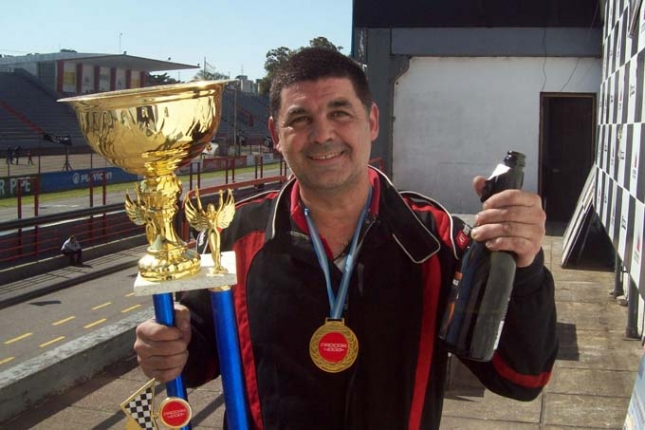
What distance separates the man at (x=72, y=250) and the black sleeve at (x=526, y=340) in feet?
41.2

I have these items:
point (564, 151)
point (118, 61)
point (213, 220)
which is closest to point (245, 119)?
point (118, 61)

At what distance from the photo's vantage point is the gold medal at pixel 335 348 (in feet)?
6.63

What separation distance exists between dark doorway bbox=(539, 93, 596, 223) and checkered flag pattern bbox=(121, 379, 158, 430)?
10.9 metres

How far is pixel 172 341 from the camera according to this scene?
195cm

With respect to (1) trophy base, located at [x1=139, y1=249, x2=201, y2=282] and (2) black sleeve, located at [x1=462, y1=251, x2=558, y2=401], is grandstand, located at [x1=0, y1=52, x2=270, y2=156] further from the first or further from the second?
(2) black sleeve, located at [x1=462, y1=251, x2=558, y2=401]

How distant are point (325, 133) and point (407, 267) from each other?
49cm

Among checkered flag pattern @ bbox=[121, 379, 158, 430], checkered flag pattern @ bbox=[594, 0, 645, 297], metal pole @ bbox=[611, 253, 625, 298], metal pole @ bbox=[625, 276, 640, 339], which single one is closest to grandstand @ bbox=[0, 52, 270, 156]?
checkered flag pattern @ bbox=[594, 0, 645, 297]

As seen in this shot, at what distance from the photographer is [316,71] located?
2.21 metres

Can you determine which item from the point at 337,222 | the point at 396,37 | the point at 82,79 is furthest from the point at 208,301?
the point at 82,79

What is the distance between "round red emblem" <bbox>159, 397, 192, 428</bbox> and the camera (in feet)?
6.44

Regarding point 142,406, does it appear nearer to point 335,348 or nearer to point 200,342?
point 200,342

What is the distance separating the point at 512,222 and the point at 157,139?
3.20 feet

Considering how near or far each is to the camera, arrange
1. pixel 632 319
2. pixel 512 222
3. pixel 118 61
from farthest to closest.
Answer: pixel 118 61, pixel 632 319, pixel 512 222

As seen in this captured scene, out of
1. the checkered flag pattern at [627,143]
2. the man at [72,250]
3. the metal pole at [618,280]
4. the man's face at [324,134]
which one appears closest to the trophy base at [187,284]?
the man's face at [324,134]
